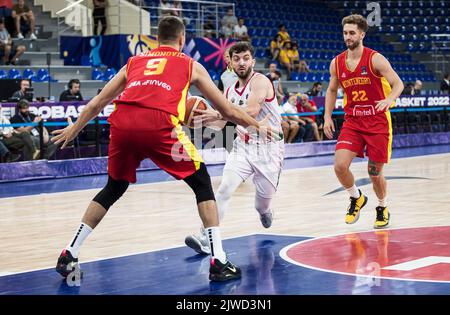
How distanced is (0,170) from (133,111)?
361 inches

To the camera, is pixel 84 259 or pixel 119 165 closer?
pixel 119 165

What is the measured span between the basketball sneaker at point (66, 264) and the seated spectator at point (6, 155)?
9.06 metres

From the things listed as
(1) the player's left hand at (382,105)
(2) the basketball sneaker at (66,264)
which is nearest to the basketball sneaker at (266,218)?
(1) the player's left hand at (382,105)

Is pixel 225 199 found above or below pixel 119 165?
below

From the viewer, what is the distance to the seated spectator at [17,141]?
1502 cm

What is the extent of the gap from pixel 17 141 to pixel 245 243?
26.8 feet

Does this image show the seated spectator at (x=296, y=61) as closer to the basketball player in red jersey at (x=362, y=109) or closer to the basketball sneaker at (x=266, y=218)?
the basketball player in red jersey at (x=362, y=109)

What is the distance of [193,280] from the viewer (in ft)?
20.8

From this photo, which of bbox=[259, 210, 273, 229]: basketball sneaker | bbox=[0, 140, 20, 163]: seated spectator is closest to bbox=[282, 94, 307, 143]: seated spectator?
bbox=[0, 140, 20, 163]: seated spectator

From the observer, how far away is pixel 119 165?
250 inches
